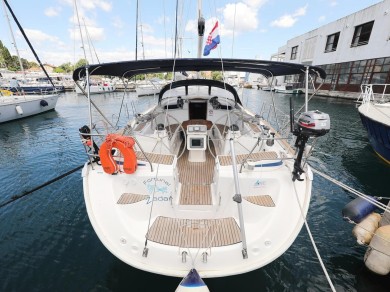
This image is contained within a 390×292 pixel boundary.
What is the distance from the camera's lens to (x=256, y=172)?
321cm

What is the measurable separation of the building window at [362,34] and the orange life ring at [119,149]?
28.9 m

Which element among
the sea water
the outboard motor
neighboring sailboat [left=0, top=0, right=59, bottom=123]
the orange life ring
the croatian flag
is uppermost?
the croatian flag

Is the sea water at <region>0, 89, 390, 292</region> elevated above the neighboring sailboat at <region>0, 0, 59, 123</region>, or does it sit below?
below

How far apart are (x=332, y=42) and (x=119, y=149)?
32.9 m

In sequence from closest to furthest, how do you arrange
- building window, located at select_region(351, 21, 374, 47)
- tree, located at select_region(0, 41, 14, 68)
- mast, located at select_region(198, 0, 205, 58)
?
mast, located at select_region(198, 0, 205, 58) < building window, located at select_region(351, 21, 374, 47) < tree, located at select_region(0, 41, 14, 68)

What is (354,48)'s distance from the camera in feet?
75.0

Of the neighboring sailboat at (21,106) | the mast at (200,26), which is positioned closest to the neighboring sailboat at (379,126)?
the mast at (200,26)

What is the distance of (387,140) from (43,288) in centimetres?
989

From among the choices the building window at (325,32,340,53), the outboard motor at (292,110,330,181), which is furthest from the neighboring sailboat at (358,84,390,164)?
the building window at (325,32,340,53)

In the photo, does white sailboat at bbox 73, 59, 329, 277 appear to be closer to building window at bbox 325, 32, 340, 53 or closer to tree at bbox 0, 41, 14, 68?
building window at bbox 325, 32, 340, 53

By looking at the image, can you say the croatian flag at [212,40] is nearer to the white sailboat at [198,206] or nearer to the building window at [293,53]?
the white sailboat at [198,206]

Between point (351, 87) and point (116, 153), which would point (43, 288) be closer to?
point (116, 153)

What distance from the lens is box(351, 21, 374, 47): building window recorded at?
21.6 metres

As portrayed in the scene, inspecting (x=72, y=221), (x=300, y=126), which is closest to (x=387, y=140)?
(x=300, y=126)
